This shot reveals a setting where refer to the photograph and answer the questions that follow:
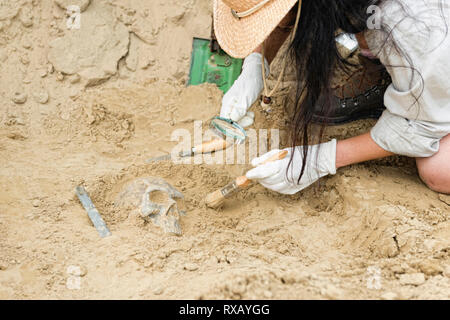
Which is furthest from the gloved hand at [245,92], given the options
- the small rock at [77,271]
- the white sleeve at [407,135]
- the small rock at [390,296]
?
the small rock at [390,296]

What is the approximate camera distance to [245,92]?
2215 millimetres

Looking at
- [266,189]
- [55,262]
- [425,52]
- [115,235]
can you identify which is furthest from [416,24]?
[55,262]

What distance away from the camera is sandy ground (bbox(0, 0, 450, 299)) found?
1.41 metres

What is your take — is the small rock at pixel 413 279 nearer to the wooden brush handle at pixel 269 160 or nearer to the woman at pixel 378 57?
the woman at pixel 378 57

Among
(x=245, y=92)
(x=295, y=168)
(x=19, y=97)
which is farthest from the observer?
(x=19, y=97)

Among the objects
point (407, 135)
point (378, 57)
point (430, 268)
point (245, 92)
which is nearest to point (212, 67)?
point (245, 92)

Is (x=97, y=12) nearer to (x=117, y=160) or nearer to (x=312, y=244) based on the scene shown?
(x=117, y=160)

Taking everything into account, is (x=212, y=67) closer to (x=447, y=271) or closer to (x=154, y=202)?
(x=154, y=202)

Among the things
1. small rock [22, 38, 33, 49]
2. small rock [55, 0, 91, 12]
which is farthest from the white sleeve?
small rock [22, 38, 33, 49]

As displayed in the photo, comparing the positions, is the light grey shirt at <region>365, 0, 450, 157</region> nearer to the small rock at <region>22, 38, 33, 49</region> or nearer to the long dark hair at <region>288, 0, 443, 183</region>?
the long dark hair at <region>288, 0, 443, 183</region>

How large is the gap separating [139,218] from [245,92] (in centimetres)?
85

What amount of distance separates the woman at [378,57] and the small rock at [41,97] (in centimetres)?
129

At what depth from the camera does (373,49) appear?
1729 millimetres

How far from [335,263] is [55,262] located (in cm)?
100
